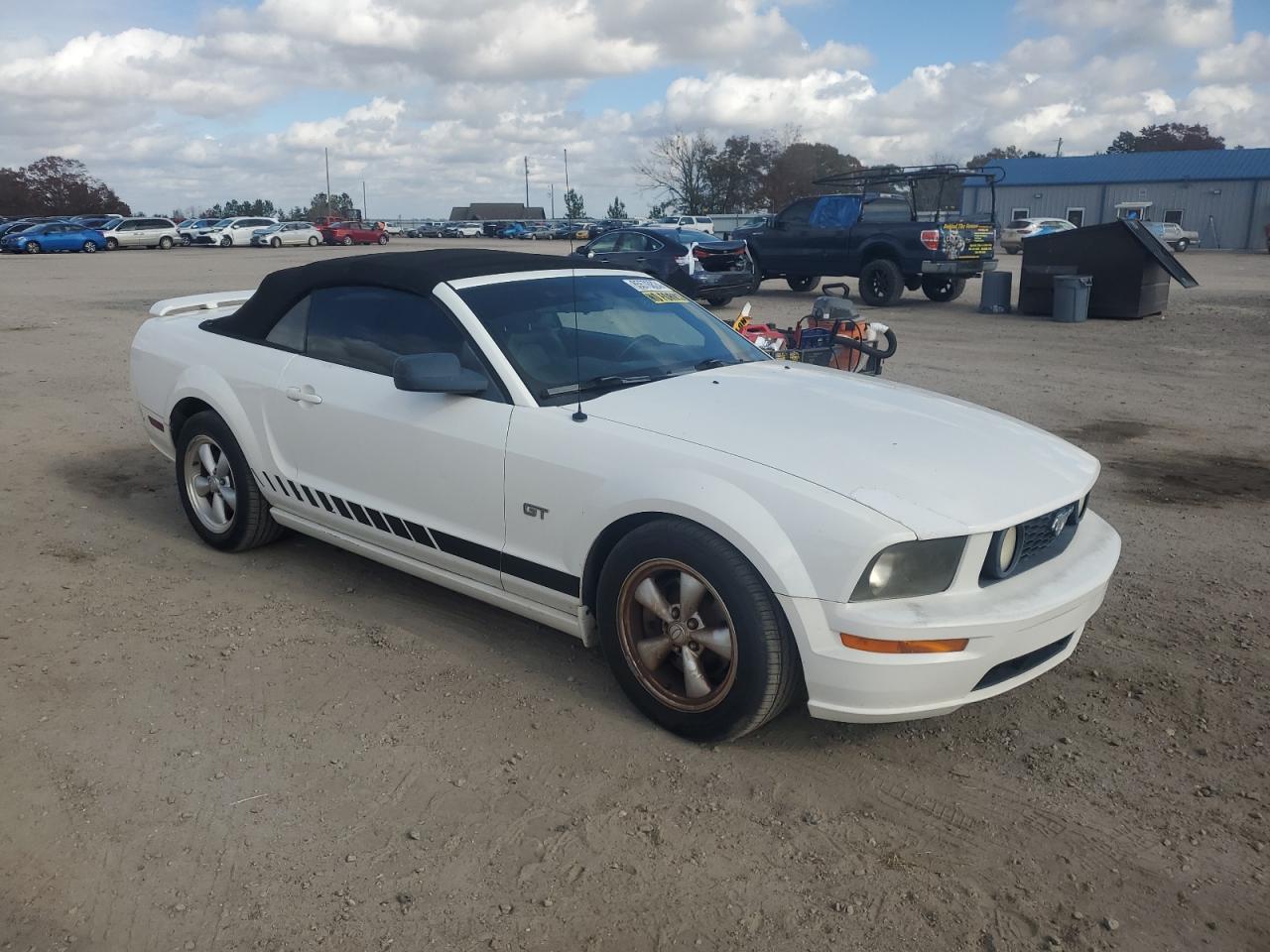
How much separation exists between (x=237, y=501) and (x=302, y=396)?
83 cm

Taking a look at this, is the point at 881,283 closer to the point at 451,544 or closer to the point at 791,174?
the point at 451,544

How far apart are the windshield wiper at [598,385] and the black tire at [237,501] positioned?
1852mm

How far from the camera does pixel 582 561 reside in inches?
140

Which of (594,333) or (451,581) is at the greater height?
(594,333)

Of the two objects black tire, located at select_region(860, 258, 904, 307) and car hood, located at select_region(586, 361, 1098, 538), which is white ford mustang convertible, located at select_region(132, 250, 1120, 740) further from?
black tire, located at select_region(860, 258, 904, 307)

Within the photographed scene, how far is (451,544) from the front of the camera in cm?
398

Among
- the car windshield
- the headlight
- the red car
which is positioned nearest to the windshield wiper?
the car windshield

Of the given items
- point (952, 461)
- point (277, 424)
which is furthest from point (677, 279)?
point (952, 461)

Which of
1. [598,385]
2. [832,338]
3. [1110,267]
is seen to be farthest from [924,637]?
[1110,267]

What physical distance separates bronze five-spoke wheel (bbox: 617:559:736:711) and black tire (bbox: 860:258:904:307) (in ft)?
50.9

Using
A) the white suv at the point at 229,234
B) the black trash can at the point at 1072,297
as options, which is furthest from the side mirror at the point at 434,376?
the white suv at the point at 229,234

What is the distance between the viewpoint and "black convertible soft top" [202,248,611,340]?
14.3ft

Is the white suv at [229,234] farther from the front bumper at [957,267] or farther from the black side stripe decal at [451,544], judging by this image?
the black side stripe decal at [451,544]

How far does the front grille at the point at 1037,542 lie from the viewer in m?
3.20
